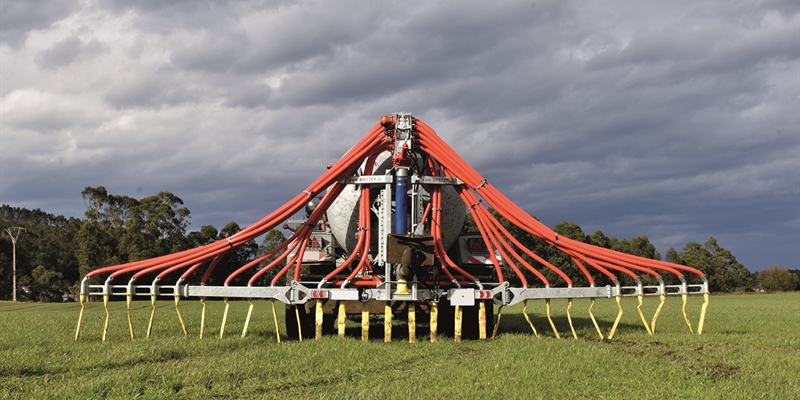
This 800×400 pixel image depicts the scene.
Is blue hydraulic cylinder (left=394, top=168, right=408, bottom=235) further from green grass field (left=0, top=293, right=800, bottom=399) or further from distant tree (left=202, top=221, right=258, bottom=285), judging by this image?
distant tree (left=202, top=221, right=258, bottom=285)

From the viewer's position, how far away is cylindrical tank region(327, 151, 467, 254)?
11423 mm

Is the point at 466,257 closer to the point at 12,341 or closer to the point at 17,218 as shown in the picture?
the point at 12,341

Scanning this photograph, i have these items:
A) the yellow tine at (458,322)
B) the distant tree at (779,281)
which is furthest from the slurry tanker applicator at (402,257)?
the distant tree at (779,281)

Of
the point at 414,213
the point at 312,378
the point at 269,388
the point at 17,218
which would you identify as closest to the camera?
the point at 269,388

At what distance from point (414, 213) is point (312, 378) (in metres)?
4.69

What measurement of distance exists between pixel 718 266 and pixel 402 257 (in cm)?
6775

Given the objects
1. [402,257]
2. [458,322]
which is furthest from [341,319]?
[458,322]

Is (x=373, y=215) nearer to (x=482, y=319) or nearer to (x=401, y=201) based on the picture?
(x=401, y=201)

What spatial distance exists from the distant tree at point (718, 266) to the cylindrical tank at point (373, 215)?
62.3 metres

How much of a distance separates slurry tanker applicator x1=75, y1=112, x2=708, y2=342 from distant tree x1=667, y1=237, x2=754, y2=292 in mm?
62099

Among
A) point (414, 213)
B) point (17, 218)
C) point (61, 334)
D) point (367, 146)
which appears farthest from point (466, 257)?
point (17, 218)

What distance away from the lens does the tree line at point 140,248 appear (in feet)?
166

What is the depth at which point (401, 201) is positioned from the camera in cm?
1039

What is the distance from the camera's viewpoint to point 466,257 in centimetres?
1163
